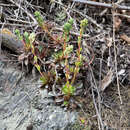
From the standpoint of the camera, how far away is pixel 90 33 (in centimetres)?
237

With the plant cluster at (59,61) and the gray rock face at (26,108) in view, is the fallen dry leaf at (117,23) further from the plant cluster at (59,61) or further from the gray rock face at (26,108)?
the gray rock face at (26,108)

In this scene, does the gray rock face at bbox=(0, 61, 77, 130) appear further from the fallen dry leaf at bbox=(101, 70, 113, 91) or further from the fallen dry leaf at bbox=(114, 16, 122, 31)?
the fallen dry leaf at bbox=(114, 16, 122, 31)

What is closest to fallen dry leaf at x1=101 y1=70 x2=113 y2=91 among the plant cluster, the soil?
the soil

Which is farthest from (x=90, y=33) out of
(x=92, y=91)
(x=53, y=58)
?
(x=92, y=91)

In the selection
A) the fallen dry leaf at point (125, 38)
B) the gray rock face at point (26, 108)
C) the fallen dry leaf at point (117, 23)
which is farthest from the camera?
the fallen dry leaf at point (117, 23)

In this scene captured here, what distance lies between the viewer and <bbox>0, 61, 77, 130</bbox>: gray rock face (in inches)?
64.9

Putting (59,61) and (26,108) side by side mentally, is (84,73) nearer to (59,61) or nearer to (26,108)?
(59,61)

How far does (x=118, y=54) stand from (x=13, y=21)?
4.30 feet

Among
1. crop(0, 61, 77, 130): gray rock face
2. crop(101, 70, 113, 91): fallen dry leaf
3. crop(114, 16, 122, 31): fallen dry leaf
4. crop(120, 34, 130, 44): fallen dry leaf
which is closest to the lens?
crop(0, 61, 77, 130): gray rock face

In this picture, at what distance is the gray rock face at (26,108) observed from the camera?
1.65 m

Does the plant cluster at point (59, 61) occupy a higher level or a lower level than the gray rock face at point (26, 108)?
higher

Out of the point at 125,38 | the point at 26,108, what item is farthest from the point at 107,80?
the point at 26,108

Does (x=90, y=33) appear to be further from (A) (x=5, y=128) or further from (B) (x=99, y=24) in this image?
(A) (x=5, y=128)

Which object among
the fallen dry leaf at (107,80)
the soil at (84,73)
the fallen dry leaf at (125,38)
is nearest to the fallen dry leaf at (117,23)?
the soil at (84,73)
